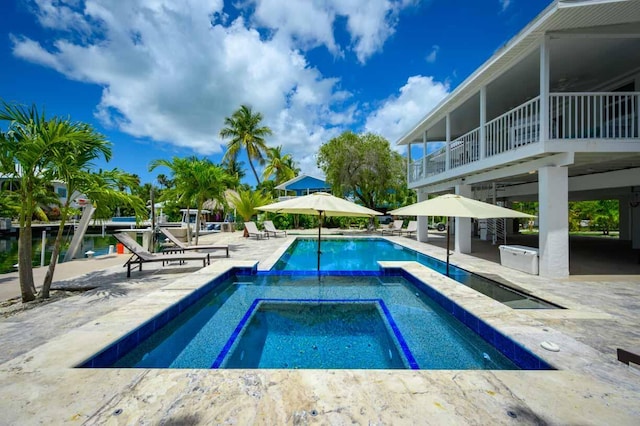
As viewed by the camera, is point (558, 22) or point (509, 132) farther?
point (509, 132)

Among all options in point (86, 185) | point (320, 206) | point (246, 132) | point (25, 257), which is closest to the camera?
point (25, 257)

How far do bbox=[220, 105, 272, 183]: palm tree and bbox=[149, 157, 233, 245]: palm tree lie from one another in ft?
70.8

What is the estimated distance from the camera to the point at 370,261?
1078cm

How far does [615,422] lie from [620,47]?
1029 centimetres

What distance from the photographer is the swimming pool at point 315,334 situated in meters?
3.45

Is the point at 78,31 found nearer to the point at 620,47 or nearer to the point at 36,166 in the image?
the point at 36,166

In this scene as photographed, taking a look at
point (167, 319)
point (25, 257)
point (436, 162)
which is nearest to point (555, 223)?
point (436, 162)

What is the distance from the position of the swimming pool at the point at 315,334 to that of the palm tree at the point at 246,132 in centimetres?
3072

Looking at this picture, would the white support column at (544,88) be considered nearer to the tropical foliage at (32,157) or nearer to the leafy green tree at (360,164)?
the tropical foliage at (32,157)

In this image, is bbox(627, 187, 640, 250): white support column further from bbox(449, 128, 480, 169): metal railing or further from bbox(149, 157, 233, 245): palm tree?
bbox(149, 157, 233, 245): palm tree

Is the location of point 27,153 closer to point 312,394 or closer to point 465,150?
point 312,394

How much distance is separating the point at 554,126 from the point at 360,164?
41.0ft

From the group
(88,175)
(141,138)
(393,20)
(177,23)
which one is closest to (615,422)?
(88,175)

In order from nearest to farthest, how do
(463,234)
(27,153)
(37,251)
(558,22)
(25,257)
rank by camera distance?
(27,153) < (25,257) < (558,22) < (463,234) < (37,251)
